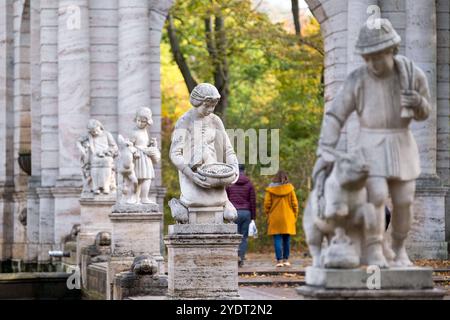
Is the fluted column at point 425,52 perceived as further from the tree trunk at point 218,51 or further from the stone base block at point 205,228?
the tree trunk at point 218,51

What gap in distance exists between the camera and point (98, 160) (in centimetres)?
2620

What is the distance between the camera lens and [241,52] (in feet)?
157

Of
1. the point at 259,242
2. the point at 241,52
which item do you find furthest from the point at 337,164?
the point at 241,52

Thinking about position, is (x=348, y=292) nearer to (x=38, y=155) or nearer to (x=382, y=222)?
(x=382, y=222)

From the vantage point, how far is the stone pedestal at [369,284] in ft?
36.5

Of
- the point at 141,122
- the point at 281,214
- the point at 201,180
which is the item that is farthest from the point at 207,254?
the point at 281,214

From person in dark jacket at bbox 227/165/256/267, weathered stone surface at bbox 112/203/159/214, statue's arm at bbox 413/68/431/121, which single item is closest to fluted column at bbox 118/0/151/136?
person in dark jacket at bbox 227/165/256/267

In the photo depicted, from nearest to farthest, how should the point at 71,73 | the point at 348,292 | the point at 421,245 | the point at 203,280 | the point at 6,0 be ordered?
the point at 348,292 < the point at 203,280 < the point at 421,245 < the point at 71,73 < the point at 6,0

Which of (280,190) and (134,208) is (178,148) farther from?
(280,190)

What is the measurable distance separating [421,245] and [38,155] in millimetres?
10227

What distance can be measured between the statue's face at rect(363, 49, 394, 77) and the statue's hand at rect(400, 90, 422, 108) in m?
0.22

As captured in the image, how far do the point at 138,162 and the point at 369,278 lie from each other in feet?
35.0

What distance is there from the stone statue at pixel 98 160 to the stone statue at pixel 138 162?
4.26m
